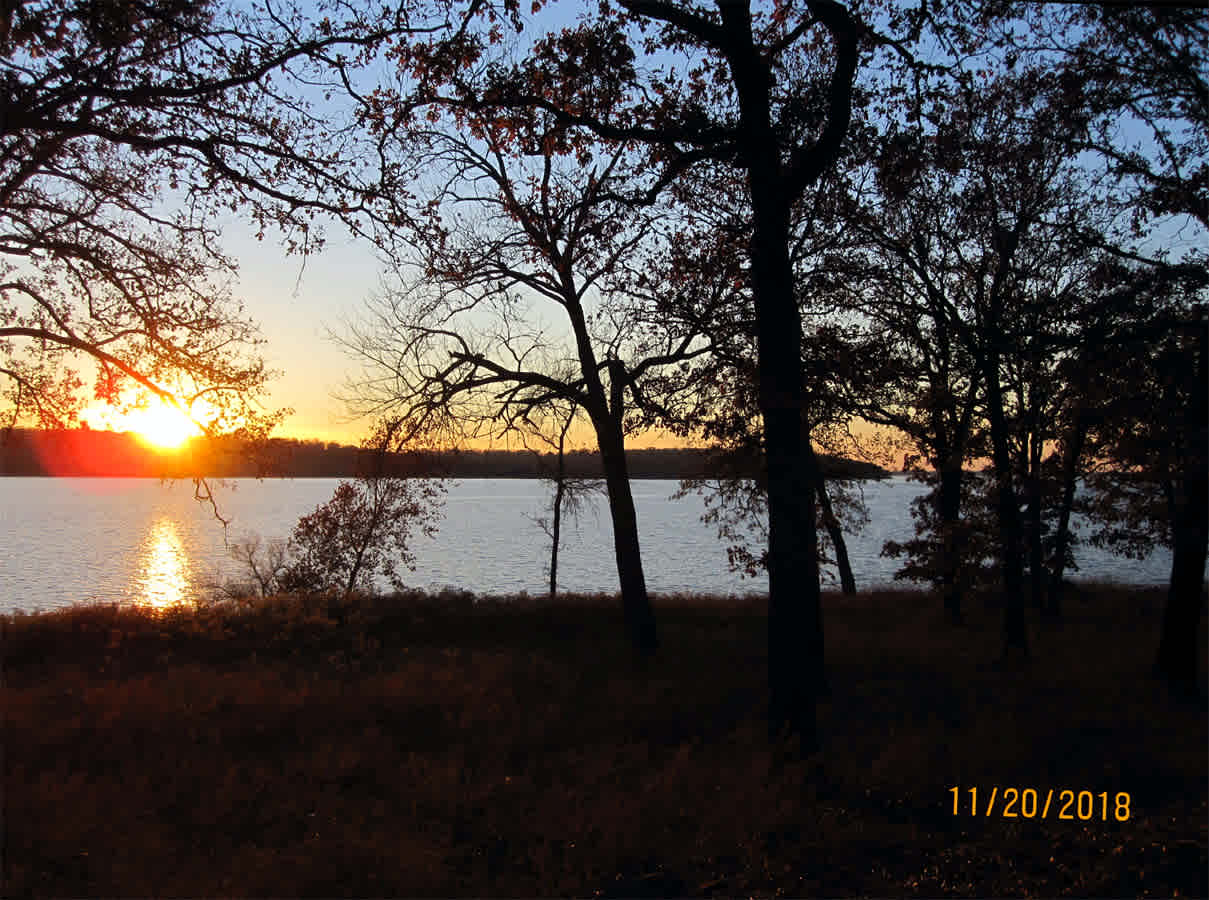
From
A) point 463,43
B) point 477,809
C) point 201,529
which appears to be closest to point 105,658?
point 477,809

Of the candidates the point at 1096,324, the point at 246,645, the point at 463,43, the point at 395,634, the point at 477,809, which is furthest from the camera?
the point at 395,634

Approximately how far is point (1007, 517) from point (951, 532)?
1136 millimetres

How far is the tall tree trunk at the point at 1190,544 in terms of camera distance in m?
10.4

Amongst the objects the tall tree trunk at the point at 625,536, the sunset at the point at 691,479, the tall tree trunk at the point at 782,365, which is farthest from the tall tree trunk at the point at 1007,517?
the tall tree trunk at the point at 625,536

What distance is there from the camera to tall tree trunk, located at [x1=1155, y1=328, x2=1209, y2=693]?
34.2 ft

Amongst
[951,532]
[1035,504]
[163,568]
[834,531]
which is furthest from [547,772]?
[163,568]

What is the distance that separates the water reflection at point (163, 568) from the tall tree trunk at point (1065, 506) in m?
22.6

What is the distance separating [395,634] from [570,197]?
1029cm

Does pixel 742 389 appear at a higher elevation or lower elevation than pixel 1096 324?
lower

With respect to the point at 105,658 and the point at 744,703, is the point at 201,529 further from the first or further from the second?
the point at 744,703

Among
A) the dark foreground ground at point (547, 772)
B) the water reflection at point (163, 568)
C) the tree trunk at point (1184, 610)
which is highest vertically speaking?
the tree trunk at point (1184, 610)

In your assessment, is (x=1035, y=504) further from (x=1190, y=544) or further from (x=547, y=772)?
(x=547, y=772)

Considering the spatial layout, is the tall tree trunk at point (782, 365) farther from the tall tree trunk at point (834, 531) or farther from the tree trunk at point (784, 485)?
the tall tree trunk at point (834, 531)

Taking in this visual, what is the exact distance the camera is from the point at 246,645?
49.4 ft
